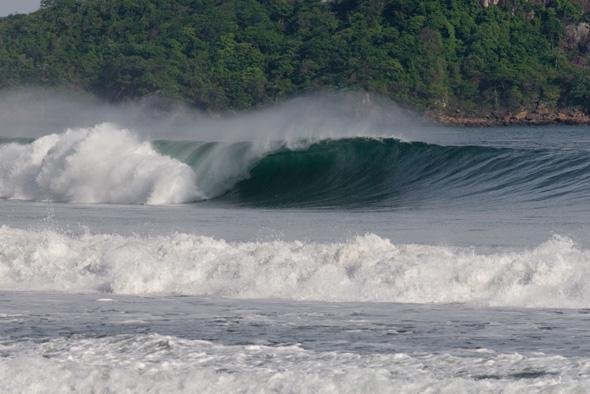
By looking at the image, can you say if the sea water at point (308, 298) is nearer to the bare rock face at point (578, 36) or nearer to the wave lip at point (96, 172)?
the wave lip at point (96, 172)

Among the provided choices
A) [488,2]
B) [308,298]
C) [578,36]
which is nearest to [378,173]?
[308,298]

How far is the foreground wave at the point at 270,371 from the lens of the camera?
8.80 metres

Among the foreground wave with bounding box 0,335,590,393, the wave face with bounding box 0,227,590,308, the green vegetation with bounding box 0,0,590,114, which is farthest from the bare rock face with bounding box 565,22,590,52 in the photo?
the foreground wave with bounding box 0,335,590,393

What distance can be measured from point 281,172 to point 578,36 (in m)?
93.9

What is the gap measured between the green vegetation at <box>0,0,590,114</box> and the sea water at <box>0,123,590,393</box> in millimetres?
81492

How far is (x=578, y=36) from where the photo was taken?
4749 inches

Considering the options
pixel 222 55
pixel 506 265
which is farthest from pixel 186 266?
pixel 222 55

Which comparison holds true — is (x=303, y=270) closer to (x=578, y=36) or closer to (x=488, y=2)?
(x=488, y=2)

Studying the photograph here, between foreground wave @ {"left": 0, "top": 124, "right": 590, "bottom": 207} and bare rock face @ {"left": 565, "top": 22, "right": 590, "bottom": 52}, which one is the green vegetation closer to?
bare rock face @ {"left": 565, "top": 22, "right": 590, "bottom": 52}

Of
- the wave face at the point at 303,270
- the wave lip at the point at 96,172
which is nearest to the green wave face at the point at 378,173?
the wave lip at the point at 96,172

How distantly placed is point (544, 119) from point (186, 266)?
9390 cm

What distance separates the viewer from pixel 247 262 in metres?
13.9

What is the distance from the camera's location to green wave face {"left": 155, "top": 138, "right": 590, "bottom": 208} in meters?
26.1

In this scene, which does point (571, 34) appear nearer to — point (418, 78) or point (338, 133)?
point (418, 78)
